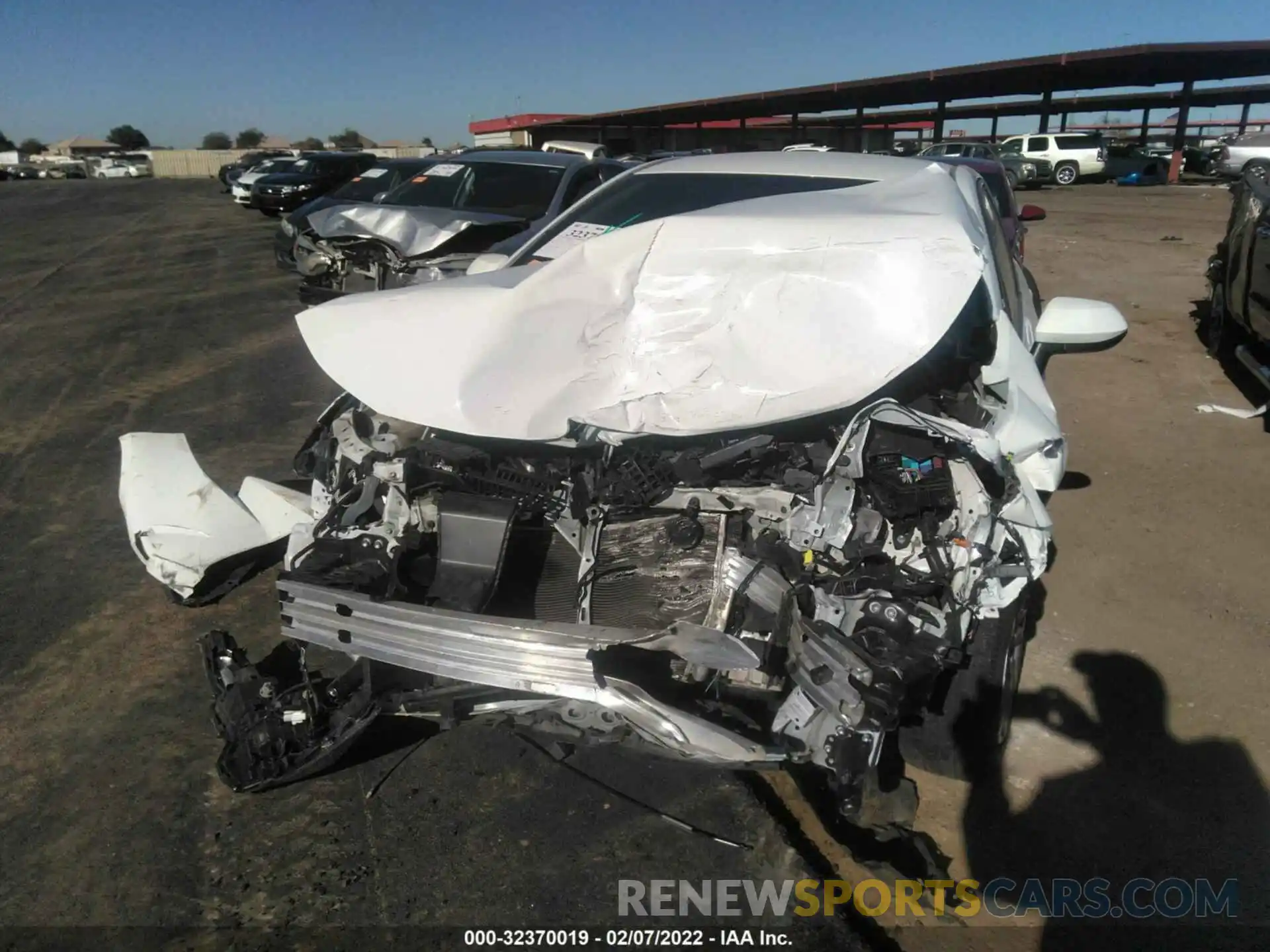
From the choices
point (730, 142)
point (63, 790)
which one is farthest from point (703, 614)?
point (730, 142)

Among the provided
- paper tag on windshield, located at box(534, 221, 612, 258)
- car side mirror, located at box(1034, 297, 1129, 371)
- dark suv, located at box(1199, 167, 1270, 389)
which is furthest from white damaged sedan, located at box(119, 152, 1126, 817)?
dark suv, located at box(1199, 167, 1270, 389)

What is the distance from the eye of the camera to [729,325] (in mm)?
2605

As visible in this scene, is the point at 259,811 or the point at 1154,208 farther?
the point at 1154,208

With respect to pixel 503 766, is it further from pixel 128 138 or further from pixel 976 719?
pixel 128 138

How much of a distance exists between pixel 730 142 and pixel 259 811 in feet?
130

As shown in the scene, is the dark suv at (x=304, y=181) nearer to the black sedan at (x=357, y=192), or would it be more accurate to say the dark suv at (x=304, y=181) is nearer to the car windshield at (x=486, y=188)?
the black sedan at (x=357, y=192)

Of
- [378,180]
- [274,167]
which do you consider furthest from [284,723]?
[274,167]

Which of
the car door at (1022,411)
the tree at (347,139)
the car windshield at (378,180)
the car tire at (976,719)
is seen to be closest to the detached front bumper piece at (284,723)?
the car tire at (976,719)

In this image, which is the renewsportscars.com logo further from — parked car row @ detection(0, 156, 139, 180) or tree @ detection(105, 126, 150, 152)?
tree @ detection(105, 126, 150, 152)

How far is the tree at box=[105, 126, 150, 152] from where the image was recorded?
269ft

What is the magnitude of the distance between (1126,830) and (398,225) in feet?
21.3

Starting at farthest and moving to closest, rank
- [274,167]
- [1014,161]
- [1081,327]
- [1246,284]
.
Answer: [1014,161] → [274,167] → [1246,284] → [1081,327]

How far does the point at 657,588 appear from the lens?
2561mm

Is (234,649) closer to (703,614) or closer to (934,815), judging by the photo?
(703,614)
